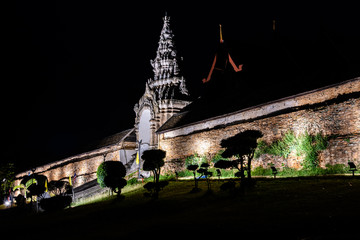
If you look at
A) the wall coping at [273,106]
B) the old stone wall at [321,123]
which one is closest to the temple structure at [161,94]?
the wall coping at [273,106]

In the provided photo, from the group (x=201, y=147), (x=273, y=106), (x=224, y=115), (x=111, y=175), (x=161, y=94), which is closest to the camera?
(x=273, y=106)

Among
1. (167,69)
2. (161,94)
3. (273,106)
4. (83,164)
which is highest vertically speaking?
(167,69)

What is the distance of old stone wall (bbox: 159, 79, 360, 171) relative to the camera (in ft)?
55.9

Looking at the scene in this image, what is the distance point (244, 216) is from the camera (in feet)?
33.5

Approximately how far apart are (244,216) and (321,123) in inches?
399

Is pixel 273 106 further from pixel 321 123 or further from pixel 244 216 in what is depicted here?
pixel 244 216

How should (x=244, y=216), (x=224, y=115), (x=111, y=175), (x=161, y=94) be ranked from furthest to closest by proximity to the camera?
1. (x=161, y=94)
2. (x=224, y=115)
3. (x=111, y=175)
4. (x=244, y=216)

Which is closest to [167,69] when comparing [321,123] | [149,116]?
[149,116]

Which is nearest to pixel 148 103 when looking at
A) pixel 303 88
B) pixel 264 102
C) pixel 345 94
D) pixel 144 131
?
pixel 144 131

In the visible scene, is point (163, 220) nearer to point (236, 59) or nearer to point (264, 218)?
point (264, 218)

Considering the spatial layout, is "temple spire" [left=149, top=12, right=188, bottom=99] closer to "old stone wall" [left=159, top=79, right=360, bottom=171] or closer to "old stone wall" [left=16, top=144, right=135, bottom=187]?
"old stone wall" [left=16, top=144, right=135, bottom=187]

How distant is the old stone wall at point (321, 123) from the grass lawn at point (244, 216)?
2.23m

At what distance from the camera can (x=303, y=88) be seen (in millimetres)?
19906

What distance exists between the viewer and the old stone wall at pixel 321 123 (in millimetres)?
17031
